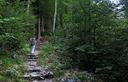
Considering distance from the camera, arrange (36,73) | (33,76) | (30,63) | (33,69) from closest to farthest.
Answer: (33,76)
(36,73)
(33,69)
(30,63)

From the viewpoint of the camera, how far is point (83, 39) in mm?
12375

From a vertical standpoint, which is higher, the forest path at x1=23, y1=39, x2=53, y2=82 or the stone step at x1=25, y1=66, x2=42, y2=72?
the stone step at x1=25, y1=66, x2=42, y2=72

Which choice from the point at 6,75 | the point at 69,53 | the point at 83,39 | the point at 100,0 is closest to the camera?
the point at 6,75

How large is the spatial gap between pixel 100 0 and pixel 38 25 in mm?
14977

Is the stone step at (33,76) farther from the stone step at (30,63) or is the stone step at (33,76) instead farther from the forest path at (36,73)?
the stone step at (30,63)

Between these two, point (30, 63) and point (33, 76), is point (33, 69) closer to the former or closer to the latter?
point (33, 76)

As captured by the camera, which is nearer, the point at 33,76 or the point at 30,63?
the point at 33,76

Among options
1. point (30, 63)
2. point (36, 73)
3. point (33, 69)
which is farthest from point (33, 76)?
point (30, 63)

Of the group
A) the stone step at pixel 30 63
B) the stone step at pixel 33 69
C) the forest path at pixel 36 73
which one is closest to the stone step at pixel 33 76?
the forest path at pixel 36 73

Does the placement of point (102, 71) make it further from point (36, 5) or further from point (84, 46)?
point (36, 5)

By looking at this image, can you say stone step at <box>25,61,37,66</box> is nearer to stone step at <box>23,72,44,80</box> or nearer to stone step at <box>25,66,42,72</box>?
stone step at <box>25,66,42,72</box>

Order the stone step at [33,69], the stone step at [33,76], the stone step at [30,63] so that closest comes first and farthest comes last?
the stone step at [33,76], the stone step at [33,69], the stone step at [30,63]

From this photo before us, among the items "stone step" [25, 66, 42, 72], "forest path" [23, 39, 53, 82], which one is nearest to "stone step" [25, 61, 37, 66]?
"forest path" [23, 39, 53, 82]

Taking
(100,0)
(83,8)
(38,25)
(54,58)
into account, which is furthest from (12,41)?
(38,25)
